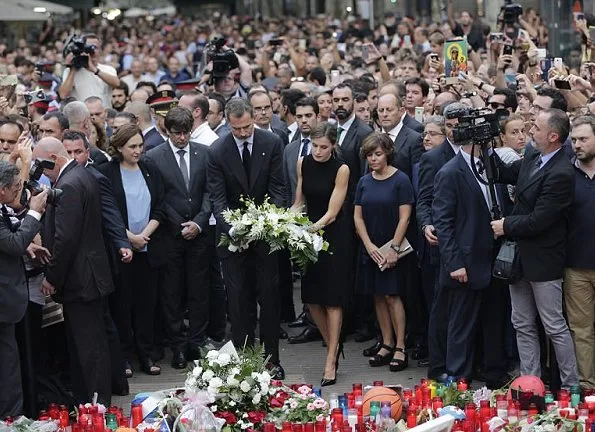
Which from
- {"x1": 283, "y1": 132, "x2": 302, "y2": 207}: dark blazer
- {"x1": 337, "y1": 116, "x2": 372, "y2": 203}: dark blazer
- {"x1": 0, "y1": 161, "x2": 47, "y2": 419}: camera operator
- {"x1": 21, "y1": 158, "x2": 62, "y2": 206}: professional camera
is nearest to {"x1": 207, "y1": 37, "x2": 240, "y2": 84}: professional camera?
{"x1": 283, "y1": 132, "x2": 302, "y2": 207}: dark blazer

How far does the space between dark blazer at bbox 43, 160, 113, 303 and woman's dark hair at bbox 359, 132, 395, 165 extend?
2.48 m

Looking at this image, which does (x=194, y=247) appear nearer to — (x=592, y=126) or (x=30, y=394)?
(x=30, y=394)

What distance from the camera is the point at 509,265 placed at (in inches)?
401

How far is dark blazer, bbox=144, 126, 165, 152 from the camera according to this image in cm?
1324

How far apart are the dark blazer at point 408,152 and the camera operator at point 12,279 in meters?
3.87

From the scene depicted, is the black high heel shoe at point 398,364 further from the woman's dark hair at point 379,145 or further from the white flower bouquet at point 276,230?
the woman's dark hair at point 379,145

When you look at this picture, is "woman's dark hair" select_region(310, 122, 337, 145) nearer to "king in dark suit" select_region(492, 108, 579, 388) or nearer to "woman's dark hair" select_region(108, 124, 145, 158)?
"woman's dark hair" select_region(108, 124, 145, 158)

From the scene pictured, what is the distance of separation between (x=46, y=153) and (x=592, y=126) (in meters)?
4.12

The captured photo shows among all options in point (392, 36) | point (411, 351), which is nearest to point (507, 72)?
point (411, 351)

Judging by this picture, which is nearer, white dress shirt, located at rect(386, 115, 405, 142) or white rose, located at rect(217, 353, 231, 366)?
white rose, located at rect(217, 353, 231, 366)

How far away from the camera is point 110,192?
11406 mm

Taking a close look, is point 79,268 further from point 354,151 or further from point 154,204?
point 354,151

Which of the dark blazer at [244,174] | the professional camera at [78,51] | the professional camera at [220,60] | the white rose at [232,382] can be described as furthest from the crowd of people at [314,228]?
the professional camera at [78,51]

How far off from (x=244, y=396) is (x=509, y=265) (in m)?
2.58
